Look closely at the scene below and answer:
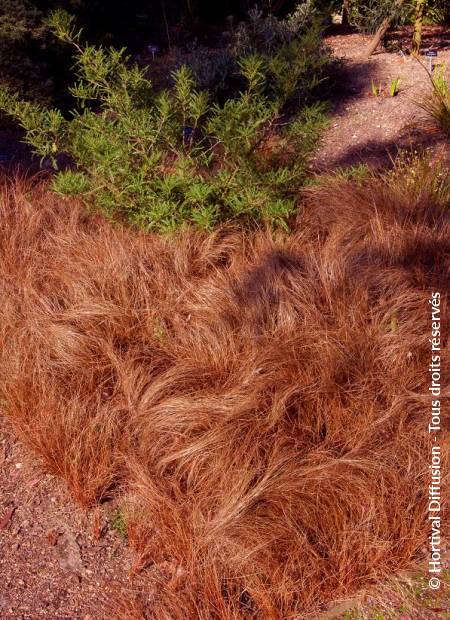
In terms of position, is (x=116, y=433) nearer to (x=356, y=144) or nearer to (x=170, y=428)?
(x=170, y=428)

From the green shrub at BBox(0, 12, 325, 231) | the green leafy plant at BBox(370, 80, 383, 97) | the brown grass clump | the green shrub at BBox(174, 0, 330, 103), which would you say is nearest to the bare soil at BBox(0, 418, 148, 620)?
the brown grass clump

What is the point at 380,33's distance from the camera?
6.91 meters

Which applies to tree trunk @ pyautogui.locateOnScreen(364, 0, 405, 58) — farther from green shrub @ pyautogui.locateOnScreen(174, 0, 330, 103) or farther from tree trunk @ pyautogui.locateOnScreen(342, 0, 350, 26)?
tree trunk @ pyautogui.locateOnScreen(342, 0, 350, 26)

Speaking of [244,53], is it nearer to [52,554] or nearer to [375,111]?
[375,111]

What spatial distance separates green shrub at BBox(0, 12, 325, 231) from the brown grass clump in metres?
0.17

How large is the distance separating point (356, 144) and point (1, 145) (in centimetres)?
303

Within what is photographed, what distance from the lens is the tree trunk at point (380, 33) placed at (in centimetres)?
678

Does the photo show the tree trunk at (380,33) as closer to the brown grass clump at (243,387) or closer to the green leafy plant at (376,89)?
the green leafy plant at (376,89)

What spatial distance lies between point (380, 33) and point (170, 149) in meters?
3.99

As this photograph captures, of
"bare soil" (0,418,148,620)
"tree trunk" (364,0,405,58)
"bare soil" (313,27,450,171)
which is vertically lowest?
"bare soil" (0,418,148,620)

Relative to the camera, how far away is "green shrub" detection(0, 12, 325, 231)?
3.59 metres

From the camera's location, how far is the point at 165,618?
82.0 inches

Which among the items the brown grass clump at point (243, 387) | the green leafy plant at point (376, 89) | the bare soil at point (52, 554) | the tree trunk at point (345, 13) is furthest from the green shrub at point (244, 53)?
the bare soil at point (52, 554)

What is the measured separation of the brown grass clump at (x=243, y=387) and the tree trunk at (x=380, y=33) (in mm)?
3504
